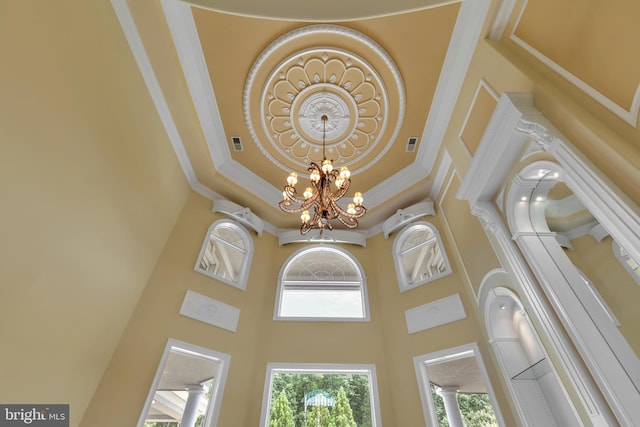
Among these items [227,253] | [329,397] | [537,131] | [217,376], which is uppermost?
[227,253]

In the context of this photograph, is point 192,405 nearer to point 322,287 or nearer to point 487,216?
point 322,287

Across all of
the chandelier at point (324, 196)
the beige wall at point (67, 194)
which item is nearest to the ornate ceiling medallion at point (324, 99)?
the chandelier at point (324, 196)

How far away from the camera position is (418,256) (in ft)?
18.9

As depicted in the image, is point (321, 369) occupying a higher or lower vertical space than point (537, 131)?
lower

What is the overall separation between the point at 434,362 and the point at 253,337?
9.97 ft

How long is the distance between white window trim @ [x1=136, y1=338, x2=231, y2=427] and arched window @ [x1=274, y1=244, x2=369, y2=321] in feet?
4.08

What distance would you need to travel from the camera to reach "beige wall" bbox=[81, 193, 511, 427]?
12.1ft

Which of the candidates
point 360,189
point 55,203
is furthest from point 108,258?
point 360,189

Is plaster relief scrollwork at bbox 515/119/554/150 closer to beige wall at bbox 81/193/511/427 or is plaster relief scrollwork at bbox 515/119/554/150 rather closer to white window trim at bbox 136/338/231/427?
beige wall at bbox 81/193/511/427

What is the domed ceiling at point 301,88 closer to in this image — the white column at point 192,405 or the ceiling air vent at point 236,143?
the ceiling air vent at point 236,143

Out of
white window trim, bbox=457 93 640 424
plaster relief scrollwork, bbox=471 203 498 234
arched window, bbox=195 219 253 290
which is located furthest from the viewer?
arched window, bbox=195 219 253 290

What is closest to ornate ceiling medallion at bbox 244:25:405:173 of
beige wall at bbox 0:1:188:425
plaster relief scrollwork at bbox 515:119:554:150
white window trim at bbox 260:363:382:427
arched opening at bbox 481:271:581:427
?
beige wall at bbox 0:1:188:425

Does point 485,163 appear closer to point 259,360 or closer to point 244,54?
point 244,54

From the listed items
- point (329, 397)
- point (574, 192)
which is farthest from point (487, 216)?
point (329, 397)
